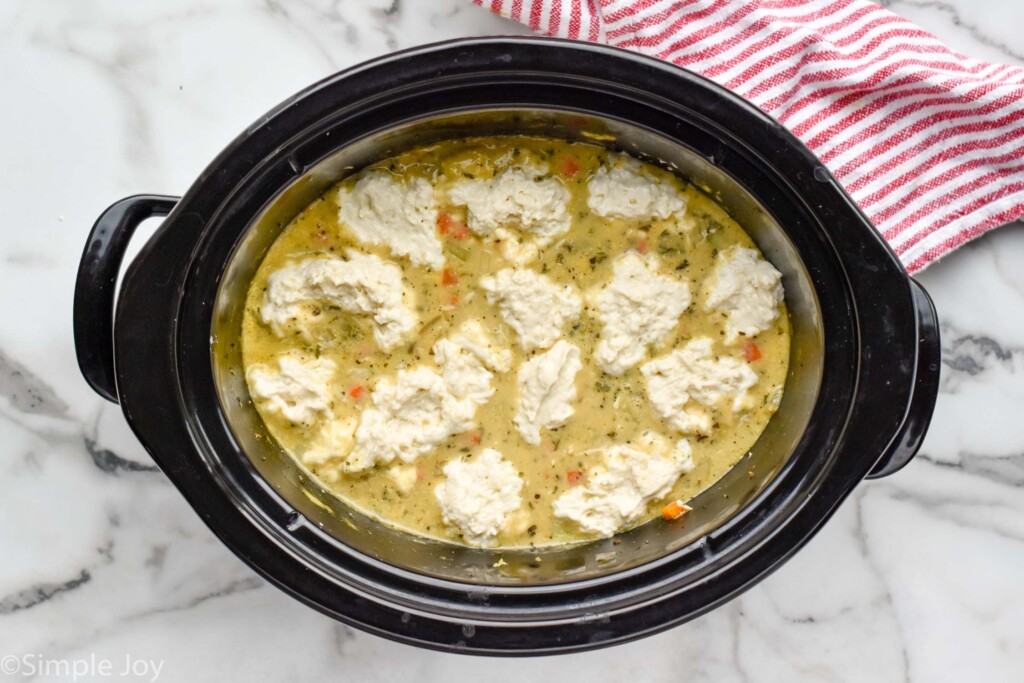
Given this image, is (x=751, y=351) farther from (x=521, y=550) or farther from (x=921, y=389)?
(x=521, y=550)

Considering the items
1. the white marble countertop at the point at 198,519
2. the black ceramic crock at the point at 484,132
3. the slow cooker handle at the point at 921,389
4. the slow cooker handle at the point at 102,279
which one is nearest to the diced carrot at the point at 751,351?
the black ceramic crock at the point at 484,132

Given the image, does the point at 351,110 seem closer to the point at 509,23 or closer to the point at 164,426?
the point at 509,23

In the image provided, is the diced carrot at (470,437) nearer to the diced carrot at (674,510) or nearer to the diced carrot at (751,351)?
the diced carrot at (674,510)

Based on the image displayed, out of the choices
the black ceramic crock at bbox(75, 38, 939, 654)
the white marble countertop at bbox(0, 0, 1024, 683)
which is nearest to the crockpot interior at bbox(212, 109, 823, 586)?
the black ceramic crock at bbox(75, 38, 939, 654)

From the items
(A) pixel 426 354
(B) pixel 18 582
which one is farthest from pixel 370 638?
(B) pixel 18 582

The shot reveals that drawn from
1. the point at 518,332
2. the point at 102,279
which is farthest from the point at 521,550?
the point at 102,279

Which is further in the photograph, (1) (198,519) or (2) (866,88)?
(1) (198,519)
